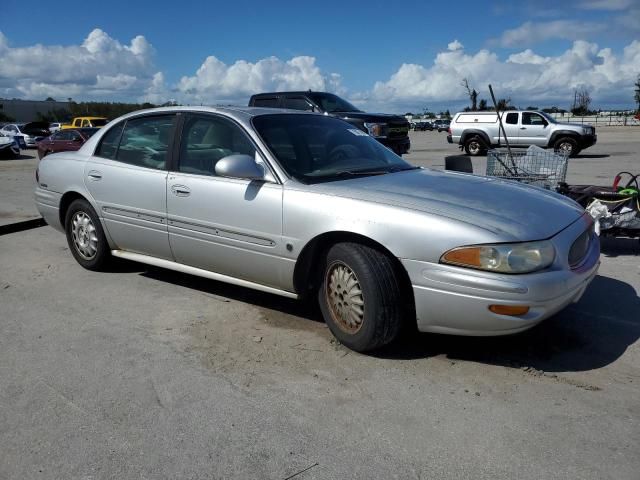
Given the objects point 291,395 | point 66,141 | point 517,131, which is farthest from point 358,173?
point 517,131

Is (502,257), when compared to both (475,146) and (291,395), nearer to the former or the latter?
(291,395)

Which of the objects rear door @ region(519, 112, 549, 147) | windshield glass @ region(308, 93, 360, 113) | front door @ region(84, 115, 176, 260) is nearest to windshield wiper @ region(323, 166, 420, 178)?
front door @ region(84, 115, 176, 260)

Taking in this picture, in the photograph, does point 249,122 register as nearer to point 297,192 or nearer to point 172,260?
point 297,192

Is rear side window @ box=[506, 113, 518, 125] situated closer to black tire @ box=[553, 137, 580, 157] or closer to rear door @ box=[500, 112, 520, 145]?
rear door @ box=[500, 112, 520, 145]

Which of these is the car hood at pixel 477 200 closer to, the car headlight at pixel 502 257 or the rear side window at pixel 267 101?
the car headlight at pixel 502 257

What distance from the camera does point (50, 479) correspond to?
8.10 feet

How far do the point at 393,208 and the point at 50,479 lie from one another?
2197mm

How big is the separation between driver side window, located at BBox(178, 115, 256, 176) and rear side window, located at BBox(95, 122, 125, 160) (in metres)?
0.94

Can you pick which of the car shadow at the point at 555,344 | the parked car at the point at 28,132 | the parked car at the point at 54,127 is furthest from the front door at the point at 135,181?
the parked car at the point at 54,127

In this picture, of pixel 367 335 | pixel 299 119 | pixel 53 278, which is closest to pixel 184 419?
pixel 367 335

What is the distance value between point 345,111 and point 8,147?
16155 millimetres

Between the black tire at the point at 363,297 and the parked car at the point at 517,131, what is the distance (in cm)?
1894

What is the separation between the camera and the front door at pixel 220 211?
3939 millimetres

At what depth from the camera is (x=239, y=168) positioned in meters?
3.89
